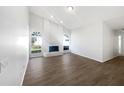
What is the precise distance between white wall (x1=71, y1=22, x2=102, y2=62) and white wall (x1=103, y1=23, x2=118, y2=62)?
285mm

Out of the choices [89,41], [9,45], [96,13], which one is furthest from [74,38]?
[9,45]

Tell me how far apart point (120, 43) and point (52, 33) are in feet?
17.6

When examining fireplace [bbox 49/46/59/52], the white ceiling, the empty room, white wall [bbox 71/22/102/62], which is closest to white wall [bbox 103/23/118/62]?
the empty room

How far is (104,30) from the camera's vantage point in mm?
5145

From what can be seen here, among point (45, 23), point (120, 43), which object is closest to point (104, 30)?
point (120, 43)

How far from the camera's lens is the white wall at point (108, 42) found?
17.2 ft

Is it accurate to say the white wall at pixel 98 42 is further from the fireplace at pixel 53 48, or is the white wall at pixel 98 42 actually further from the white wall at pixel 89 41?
the fireplace at pixel 53 48

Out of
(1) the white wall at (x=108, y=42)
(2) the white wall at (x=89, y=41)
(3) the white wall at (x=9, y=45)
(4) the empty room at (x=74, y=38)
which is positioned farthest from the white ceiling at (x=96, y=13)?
(3) the white wall at (x=9, y=45)

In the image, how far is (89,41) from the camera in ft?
20.2

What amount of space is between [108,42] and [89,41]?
114cm

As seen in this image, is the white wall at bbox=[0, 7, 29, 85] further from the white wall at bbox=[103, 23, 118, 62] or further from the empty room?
the white wall at bbox=[103, 23, 118, 62]
